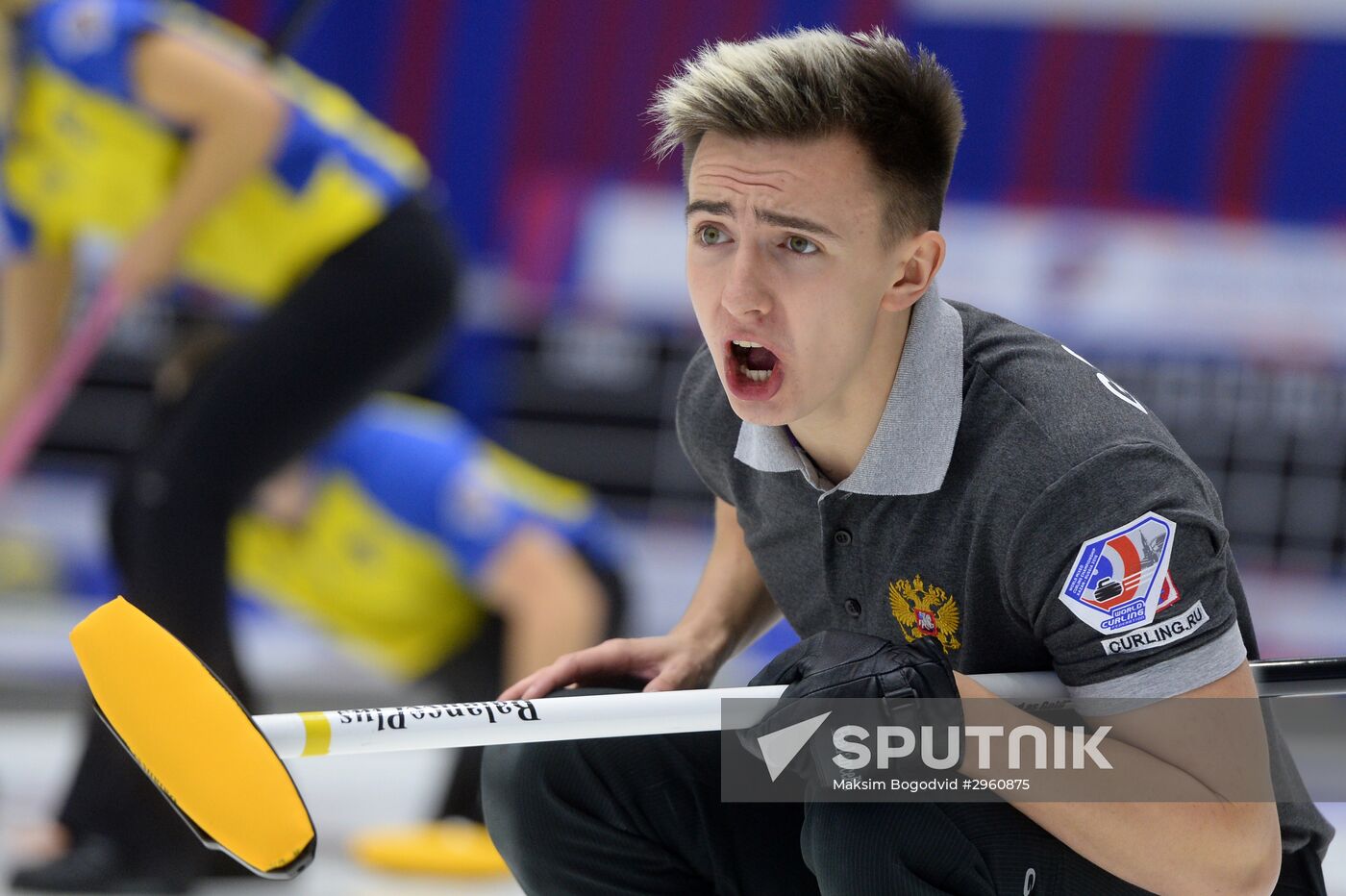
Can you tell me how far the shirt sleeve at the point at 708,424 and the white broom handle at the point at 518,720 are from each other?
1.01 ft

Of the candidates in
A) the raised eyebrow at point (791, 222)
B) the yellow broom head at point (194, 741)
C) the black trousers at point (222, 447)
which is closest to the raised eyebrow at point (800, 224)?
the raised eyebrow at point (791, 222)

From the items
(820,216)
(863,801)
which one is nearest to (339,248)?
(820,216)

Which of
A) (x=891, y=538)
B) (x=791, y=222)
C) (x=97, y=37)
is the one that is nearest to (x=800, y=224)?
(x=791, y=222)

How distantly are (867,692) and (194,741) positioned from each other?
0.48 m

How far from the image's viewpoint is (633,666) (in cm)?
150

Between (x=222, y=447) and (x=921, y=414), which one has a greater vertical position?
(x=921, y=414)

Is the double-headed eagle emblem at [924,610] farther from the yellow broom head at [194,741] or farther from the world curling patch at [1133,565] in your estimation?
the yellow broom head at [194,741]

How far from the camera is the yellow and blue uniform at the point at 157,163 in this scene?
2.37m

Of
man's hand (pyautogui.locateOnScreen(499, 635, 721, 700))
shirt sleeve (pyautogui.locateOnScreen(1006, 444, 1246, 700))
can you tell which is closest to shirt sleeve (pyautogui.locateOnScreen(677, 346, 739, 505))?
man's hand (pyautogui.locateOnScreen(499, 635, 721, 700))

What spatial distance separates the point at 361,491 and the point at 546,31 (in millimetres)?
1483

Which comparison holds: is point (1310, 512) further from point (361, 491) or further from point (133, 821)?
point (133, 821)

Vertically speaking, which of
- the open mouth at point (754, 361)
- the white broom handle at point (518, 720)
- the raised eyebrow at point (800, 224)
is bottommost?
the white broom handle at point (518, 720)

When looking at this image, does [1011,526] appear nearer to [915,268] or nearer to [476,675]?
[915,268]

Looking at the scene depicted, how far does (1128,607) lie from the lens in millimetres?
1132
